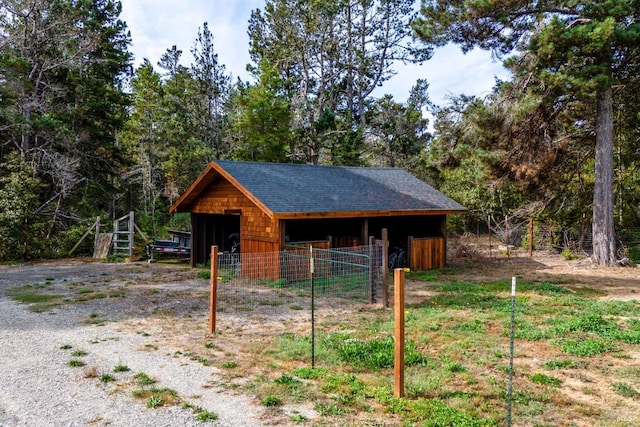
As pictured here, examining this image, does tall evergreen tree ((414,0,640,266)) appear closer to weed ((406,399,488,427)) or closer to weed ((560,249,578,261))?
weed ((560,249,578,261))

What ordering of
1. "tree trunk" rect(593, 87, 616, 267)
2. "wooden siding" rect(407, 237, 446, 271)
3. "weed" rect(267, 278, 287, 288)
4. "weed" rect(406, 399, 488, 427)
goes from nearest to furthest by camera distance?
"weed" rect(406, 399, 488, 427) < "weed" rect(267, 278, 287, 288) < "wooden siding" rect(407, 237, 446, 271) < "tree trunk" rect(593, 87, 616, 267)

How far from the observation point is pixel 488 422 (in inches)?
165

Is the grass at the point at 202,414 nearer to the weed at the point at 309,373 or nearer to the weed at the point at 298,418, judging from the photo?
the weed at the point at 298,418

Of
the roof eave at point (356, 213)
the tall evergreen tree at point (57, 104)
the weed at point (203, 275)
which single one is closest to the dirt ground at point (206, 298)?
the weed at point (203, 275)

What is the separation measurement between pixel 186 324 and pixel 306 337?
8.01 ft

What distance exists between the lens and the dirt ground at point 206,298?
6.46m

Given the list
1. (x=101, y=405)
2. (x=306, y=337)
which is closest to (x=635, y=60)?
(x=306, y=337)

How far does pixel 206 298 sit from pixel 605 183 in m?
14.4

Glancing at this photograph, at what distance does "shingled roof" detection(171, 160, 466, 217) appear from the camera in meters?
12.8

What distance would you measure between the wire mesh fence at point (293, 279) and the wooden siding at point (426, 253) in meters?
3.06

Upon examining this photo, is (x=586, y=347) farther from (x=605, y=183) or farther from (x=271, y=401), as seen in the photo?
(x=605, y=183)

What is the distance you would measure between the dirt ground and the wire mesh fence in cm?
57

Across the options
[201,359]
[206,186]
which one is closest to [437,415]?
[201,359]

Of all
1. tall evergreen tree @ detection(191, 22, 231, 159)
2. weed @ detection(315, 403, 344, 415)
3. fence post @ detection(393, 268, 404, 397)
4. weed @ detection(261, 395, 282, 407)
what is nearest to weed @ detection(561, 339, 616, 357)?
fence post @ detection(393, 268, 404, 397)
